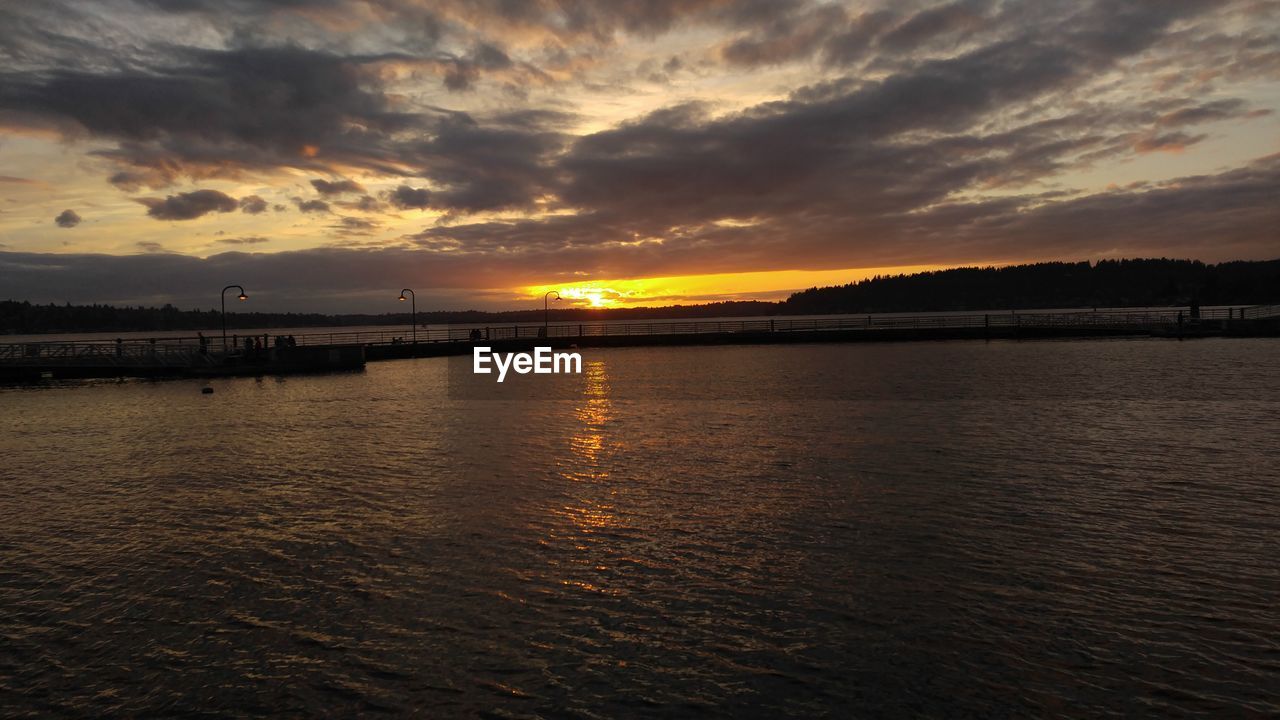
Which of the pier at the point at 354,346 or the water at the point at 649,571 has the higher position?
the pier at the point at 354,346

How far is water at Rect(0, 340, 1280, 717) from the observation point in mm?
7867

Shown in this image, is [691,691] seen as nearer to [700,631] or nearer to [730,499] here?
[700,631]

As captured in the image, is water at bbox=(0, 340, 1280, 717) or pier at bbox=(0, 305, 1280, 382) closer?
water at bbox=(0, 340, 1280, 717)

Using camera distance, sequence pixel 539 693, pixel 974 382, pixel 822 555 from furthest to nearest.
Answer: pixel 974 382
pixel 822 555
pixel 539 693

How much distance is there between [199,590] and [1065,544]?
14237 mm

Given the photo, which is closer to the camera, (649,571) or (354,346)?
(649,571)

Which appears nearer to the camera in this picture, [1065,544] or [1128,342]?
[1065,544]

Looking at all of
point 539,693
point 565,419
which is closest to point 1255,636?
point 539,693

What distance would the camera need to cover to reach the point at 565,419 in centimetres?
3002

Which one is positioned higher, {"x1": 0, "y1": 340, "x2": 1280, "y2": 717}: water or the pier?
the pier

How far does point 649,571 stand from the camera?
11.4m

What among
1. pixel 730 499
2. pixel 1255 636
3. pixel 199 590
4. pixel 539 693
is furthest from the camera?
pixel 730 499

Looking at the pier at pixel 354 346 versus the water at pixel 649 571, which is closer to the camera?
the water at pixel 649 571

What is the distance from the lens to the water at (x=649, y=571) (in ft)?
A: 25.8
